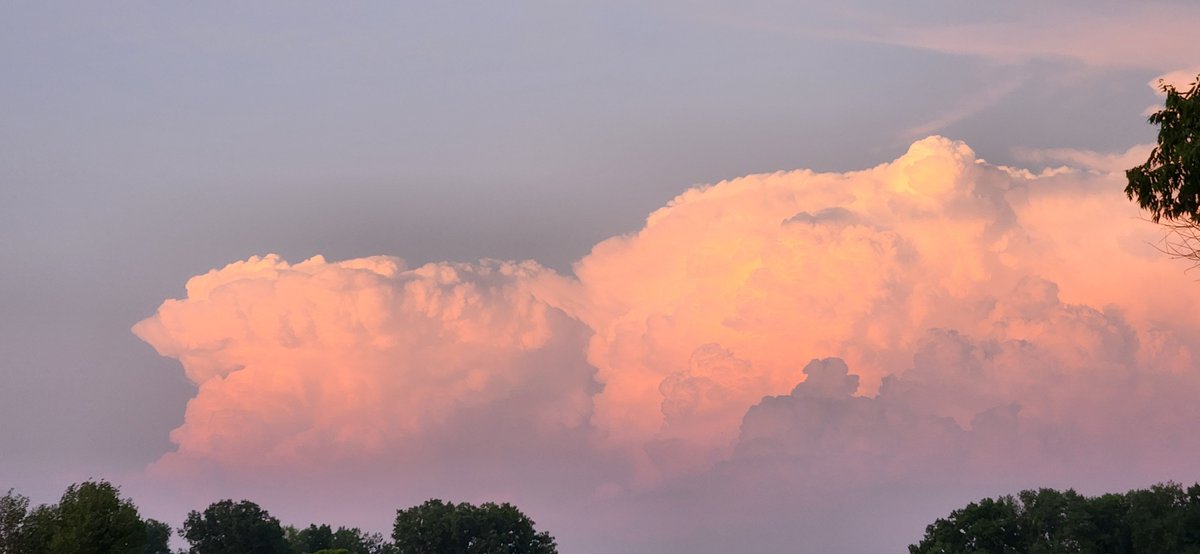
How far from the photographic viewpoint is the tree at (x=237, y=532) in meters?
196

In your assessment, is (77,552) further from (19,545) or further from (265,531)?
(265,531)

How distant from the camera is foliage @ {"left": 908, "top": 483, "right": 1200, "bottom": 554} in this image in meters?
161

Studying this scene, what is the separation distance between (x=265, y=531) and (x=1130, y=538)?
117881 millimetres

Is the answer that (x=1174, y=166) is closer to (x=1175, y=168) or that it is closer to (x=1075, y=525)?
(x=1175, y=168)

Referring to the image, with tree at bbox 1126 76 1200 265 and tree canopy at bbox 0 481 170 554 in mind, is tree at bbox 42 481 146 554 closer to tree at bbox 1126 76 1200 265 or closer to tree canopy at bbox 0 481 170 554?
tree canopy at bbox 0 481 170 554

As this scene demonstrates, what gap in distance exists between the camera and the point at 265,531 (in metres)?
197

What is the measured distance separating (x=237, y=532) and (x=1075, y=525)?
114737mm

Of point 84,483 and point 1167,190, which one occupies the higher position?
point 84,483

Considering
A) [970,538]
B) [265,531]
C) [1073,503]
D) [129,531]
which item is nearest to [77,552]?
[129,531]

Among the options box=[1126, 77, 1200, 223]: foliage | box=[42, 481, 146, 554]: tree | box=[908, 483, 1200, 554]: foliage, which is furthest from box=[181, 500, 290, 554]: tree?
box=[1126, 77, 1200, 223]: foliage

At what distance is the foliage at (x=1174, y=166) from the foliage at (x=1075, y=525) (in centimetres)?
12402

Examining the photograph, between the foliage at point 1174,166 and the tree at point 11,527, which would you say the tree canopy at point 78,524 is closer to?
the tree at point 11,527

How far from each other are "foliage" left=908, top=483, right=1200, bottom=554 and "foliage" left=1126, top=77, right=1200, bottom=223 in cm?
12402

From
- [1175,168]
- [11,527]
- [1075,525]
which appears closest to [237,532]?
[11,527]
